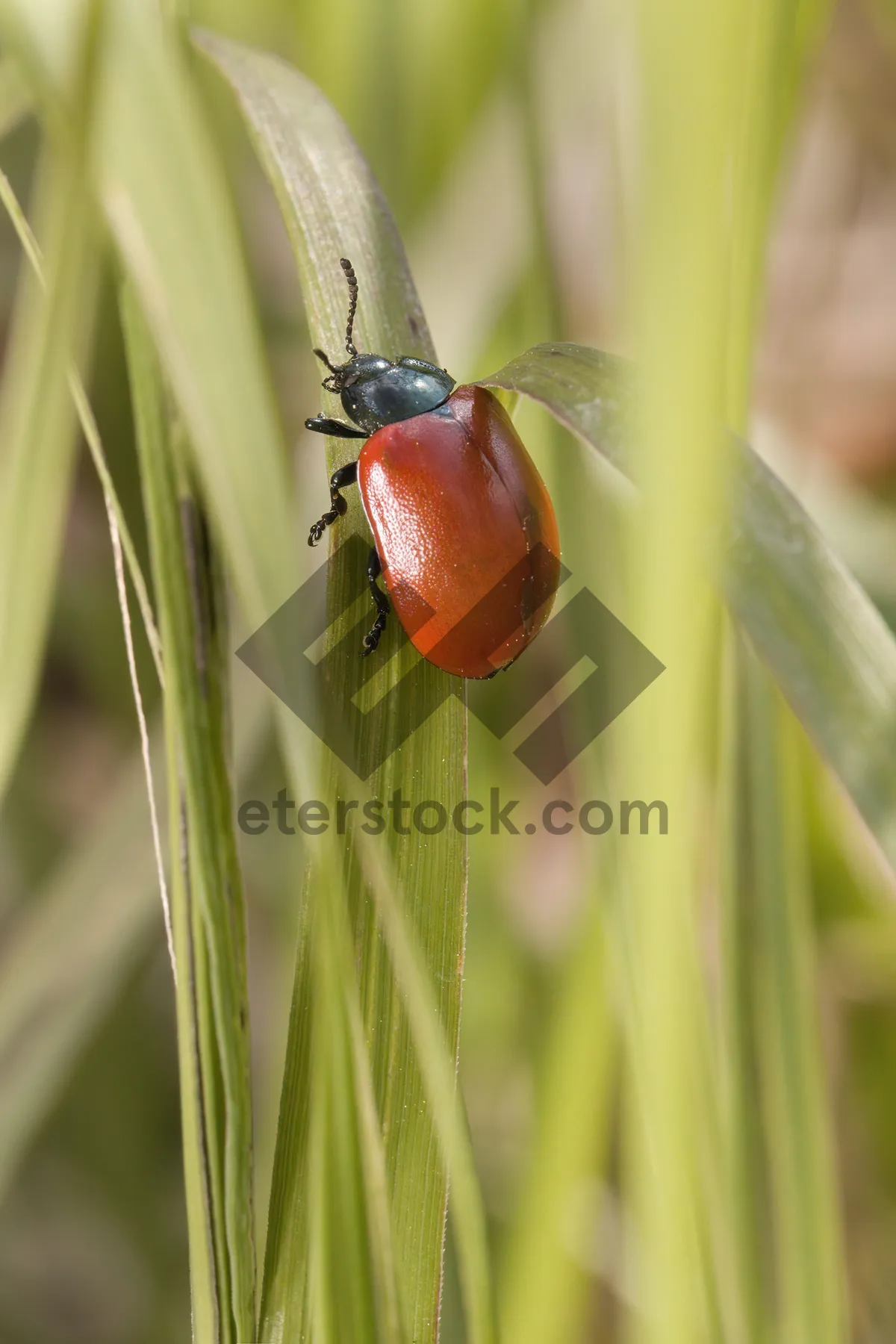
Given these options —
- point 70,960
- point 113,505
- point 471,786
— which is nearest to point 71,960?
point 70,960

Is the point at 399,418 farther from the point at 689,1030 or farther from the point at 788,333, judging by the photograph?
the point at 788,333

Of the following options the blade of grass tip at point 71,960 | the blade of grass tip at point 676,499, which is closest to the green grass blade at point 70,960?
the blade of grass tip at point 71,960

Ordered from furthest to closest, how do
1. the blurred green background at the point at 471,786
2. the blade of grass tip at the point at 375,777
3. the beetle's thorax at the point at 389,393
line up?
the blurred green background at the point at 471,786 < the beetle's thorax at the point at 389,393 < the blade of grass tip at the point at 375,777

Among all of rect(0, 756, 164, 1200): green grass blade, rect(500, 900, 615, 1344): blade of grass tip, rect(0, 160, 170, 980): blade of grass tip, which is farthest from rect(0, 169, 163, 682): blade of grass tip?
rect(0, 756, 164, 1200): green grass blade

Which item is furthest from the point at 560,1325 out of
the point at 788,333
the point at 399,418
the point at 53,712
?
the point at 788,333

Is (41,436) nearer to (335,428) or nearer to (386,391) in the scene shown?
(335,428)

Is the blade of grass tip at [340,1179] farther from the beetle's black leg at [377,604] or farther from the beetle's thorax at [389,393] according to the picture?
the beetle's thorax at [389,393]
